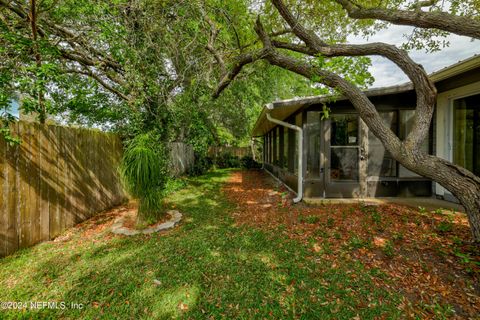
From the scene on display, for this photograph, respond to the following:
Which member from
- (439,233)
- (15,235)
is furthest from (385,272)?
(15,235)

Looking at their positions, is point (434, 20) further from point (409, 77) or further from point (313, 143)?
point (313, 143)

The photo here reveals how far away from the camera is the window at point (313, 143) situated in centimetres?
568

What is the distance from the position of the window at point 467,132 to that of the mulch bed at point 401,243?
1717mm

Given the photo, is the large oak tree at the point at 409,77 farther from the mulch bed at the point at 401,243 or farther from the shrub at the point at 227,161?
the shrub at the point at 227,161

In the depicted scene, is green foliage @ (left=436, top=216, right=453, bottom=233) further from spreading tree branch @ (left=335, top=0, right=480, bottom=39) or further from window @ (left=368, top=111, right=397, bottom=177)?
spreading tree branch @ (left=335, top=0, right=480, bottom=39)

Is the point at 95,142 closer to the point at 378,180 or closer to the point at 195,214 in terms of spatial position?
the point at 195,214

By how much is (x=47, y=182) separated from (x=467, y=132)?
883 cm

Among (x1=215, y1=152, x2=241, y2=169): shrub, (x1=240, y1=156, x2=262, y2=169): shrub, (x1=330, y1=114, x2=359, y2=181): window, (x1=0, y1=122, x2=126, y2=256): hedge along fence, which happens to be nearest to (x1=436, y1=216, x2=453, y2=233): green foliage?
(x1=330, y1=114, x2=359, y2=181): window

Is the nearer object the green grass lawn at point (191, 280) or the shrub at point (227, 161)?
the green grass lawn at point (191, 280)

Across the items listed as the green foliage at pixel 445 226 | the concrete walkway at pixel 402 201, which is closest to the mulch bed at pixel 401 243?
the green foliage at pixel 445 226

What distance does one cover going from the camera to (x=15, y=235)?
3.05 meters

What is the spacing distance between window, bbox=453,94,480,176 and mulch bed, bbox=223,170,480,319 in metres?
1.72

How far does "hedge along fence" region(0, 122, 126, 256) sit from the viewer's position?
2971 mm

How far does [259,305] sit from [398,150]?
2763 mm
